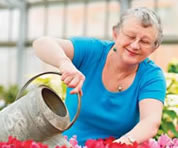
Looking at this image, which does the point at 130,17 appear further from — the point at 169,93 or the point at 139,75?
the point at 169,93

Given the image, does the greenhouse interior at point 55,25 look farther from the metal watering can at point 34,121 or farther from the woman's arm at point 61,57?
the metal watering can at point 34,121

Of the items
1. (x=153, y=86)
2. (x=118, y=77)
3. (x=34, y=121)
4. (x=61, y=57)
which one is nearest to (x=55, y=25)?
(x=118, y=77)

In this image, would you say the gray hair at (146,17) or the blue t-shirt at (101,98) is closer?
the gray hair at (146,17)

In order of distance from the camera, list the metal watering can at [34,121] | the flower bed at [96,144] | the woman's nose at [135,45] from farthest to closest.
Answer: the woman's nose at [135,45] < the metal watering can at [34,121] < the flower bed at [96,144]

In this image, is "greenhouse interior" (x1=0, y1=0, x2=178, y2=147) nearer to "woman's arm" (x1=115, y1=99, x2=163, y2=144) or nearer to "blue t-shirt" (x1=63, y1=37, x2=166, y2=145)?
Answer: "blue t-shirt" (x1=63, y1=37, x2=166, y2=145)

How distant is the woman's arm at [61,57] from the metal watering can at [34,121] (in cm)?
12

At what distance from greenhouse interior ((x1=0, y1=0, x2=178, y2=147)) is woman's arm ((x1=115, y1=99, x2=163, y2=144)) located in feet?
37.7

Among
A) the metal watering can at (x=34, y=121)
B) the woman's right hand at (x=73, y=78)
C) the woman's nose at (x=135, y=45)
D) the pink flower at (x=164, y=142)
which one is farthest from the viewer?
the woman's nose at (x=135, y=45)

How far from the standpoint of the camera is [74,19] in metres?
16.6

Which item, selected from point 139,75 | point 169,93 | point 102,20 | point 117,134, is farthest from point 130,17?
point 102,20

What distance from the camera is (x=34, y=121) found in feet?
5.64

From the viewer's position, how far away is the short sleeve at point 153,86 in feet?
7.60

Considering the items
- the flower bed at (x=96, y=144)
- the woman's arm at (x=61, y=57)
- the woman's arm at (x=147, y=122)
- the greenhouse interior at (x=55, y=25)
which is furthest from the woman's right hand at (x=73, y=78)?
the greenhouse interior at (x=55, y=25)

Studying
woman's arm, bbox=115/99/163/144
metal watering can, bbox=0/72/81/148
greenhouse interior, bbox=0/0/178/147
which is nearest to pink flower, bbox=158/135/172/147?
woman's arm, bbox=115/99/163/144
